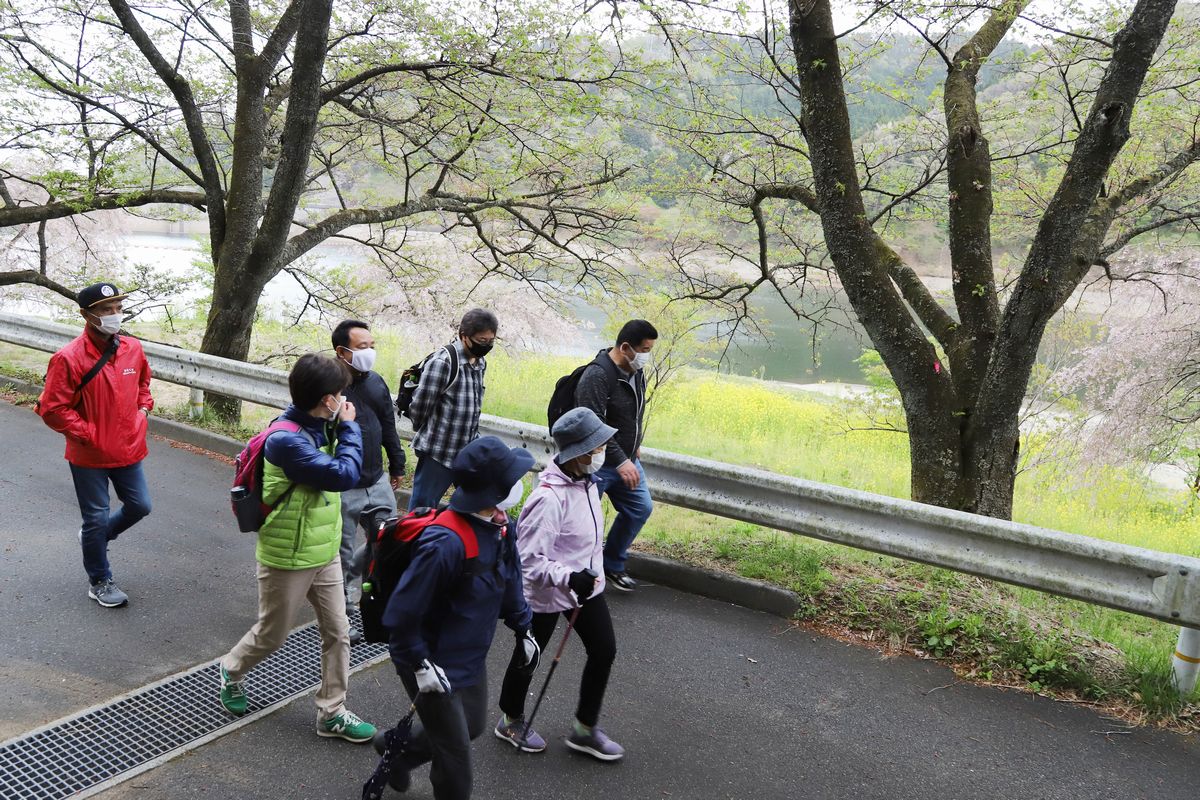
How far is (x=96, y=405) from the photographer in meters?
4.43

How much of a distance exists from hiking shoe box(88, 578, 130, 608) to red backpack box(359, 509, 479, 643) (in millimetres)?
2471

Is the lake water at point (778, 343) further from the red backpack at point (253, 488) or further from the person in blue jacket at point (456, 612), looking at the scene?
the person in blue jacket at point (456, 612)

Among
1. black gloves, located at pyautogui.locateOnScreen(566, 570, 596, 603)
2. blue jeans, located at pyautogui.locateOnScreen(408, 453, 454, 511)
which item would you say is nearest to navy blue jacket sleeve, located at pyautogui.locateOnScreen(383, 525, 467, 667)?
black gloves, located at pyautogui.locateOnScreen(566, 570, 596, 603)

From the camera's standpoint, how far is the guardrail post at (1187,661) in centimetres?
393

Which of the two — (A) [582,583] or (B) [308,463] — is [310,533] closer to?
(B) [308,463]

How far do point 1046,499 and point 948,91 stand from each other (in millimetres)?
9322

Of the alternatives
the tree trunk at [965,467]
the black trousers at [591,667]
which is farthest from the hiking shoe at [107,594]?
the tree trunk at [965,467]

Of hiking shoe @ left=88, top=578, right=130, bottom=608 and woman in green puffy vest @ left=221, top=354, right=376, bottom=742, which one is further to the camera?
hiking shoe @ left=88, top=578, right=130, bottom=608

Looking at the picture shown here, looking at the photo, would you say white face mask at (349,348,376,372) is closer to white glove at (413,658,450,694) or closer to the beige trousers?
the beige trousers

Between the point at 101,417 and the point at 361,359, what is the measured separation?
149cm

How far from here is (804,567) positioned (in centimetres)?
525

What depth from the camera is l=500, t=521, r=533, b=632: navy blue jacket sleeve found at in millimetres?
3025

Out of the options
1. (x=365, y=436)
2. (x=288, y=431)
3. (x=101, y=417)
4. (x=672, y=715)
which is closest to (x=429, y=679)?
(x=288, y=431)

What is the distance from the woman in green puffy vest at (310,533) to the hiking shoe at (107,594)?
1376mm
